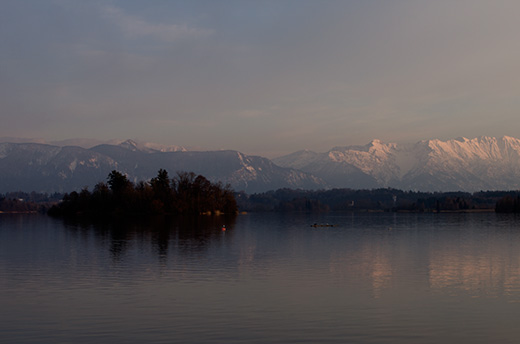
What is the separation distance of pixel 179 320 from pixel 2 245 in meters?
70.3

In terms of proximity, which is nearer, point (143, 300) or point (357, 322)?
point (357, 322)

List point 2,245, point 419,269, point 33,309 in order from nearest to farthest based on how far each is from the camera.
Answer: point 33,309
point 419,269
point 2,245

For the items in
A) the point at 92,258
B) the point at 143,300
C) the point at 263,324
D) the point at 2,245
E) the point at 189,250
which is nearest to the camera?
the point at 263,324

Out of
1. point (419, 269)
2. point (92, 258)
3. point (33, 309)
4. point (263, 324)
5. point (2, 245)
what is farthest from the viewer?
point (2, 245)

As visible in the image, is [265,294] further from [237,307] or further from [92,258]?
[92,258]

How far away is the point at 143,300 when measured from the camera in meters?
43.0

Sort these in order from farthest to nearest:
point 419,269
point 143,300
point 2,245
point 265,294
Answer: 1. point 2,245
2. point 419,269
3. point 265,294
4. point 143,300

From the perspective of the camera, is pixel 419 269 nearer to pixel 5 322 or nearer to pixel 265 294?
pixel 265 294

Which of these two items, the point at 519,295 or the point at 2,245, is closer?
the point at 519,295

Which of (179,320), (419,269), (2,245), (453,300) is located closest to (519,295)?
(453,300)

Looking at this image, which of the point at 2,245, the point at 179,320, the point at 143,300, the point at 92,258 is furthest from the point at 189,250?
the point at 179,320

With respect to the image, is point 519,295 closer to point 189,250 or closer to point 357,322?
point 357,322

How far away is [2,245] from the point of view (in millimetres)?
95312

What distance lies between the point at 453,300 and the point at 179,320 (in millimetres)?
21182
